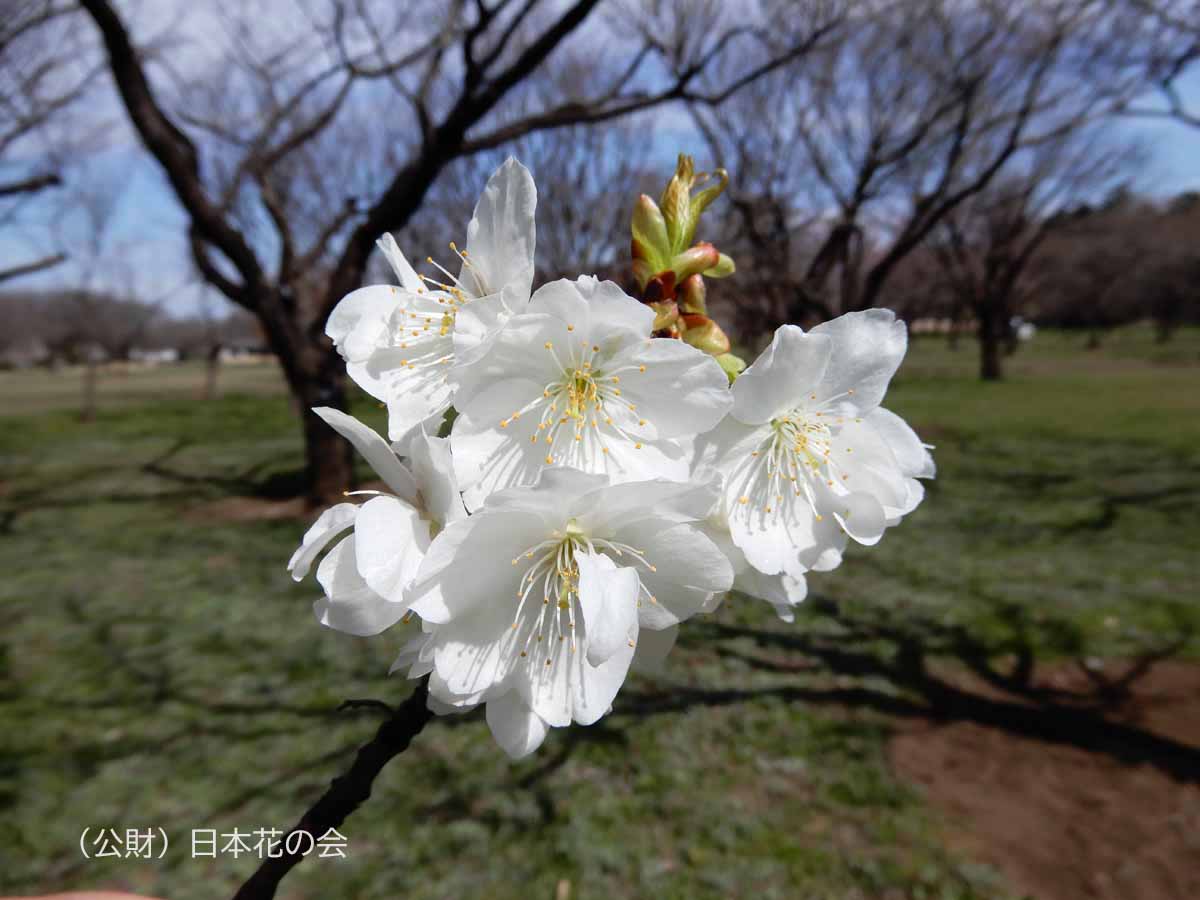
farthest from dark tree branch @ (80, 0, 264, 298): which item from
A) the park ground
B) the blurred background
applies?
the park ground

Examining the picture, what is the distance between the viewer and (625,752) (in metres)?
3.61

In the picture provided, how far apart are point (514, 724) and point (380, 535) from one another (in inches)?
10.7

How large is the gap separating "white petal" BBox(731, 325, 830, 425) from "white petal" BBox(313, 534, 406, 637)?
0.46m

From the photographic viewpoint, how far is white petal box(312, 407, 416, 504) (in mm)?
867

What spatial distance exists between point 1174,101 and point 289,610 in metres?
9.49

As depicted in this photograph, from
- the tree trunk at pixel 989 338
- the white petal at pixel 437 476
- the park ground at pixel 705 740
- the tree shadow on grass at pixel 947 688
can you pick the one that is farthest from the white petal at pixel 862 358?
the tree trunk at pixel 989 338

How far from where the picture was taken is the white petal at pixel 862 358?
0.95m

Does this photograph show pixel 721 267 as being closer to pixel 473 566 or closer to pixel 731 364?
pixel 731 364

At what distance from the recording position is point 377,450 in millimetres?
873

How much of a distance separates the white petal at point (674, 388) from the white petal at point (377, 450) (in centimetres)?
29

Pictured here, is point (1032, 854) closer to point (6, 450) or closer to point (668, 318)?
point (668, 318)

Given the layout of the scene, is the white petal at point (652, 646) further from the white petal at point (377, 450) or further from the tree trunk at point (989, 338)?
the tree trunk at point (989, 338)

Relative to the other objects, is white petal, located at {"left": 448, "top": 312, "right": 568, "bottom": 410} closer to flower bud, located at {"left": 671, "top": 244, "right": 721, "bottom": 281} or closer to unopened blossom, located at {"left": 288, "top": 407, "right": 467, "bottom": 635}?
unopened blossom, located at {"left": 288, "top": 407, "right": 467, "bottom": 635}

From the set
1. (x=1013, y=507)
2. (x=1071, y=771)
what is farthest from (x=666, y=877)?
(x=1013, y=507)
